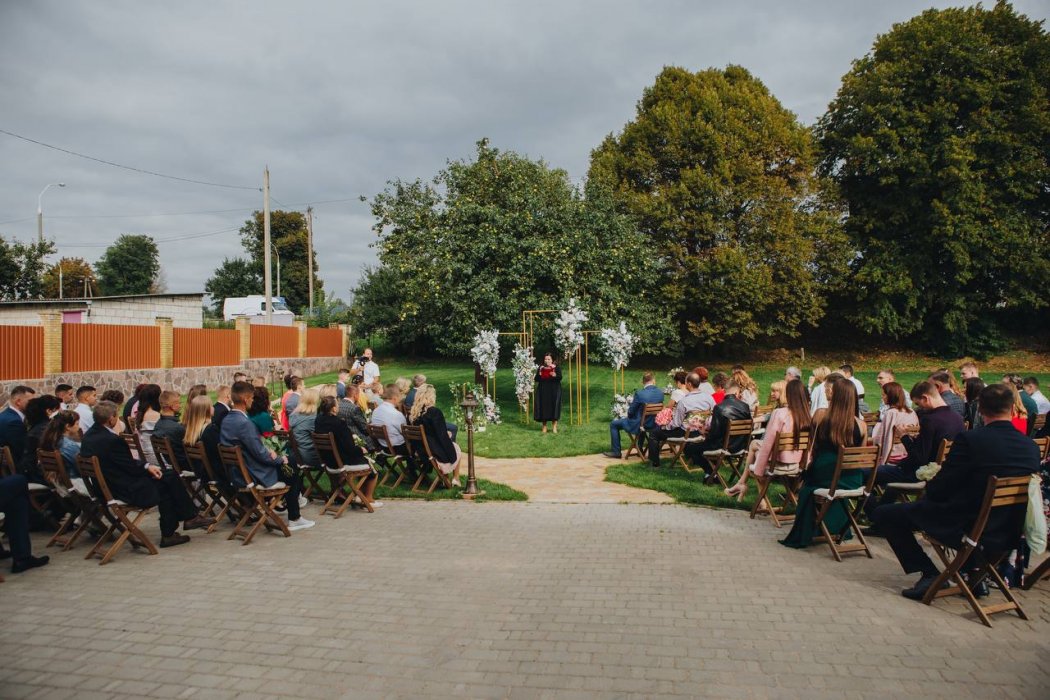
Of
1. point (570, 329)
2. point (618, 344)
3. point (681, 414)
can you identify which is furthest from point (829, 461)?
point (570, 329)

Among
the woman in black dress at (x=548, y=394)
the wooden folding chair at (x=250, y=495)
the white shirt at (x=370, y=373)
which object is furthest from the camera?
the white shirt at (x=370, y=373)

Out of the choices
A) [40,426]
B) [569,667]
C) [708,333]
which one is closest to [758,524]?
[569,667]

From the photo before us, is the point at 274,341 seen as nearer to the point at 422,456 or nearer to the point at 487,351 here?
the point at 487,351

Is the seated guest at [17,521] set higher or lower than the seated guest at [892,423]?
lower

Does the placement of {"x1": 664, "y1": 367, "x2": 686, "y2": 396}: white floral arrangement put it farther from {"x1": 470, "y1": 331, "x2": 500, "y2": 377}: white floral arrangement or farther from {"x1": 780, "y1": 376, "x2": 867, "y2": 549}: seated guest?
{"x1": 780, "y1": 376, "x2": 867, "y2": 549}: seated guest

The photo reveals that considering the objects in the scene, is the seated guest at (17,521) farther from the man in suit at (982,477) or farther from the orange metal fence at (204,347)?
the orange metal fence at (204,347)

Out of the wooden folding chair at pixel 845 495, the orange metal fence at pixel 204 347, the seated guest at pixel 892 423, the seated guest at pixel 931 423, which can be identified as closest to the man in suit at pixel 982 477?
the wooden folding chair at pixel 845 495

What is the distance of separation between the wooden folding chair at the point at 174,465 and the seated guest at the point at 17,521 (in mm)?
1400

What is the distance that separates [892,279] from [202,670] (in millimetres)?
31086

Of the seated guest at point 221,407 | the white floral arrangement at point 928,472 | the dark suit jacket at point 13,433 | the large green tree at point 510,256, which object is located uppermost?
the large green tree at point 510,256

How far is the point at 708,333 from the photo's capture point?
97.9 feet

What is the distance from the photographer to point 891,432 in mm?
7688

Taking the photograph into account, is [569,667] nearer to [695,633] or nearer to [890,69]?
[695,633]

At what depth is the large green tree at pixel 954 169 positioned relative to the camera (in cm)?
2789
